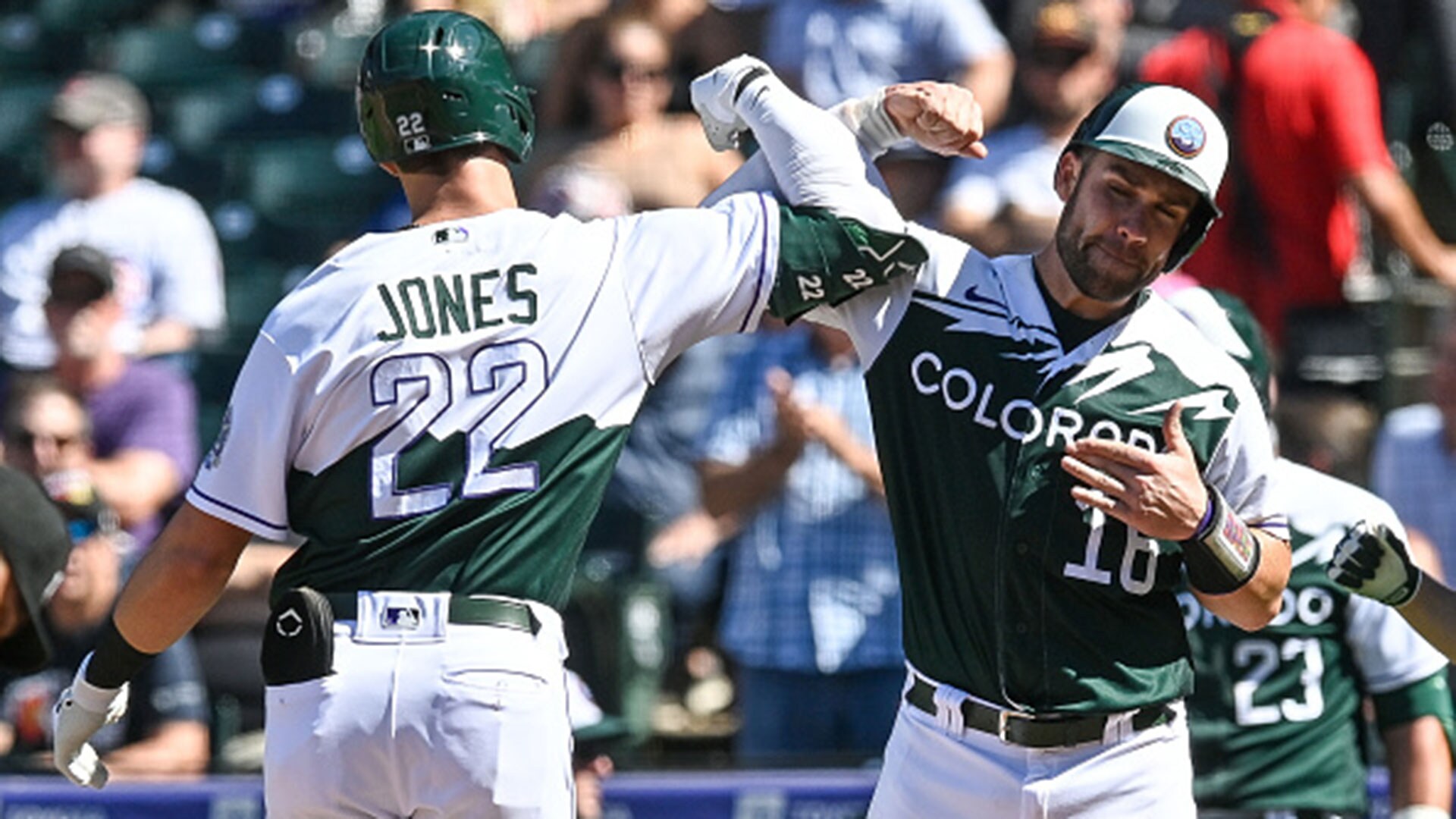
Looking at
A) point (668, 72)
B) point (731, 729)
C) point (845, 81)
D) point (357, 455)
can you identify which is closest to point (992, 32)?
point (845, 81)

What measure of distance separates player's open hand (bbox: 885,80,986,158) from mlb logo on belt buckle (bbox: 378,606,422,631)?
1.33 meters

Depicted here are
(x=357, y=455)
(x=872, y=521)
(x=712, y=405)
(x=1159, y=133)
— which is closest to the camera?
(x=357, y=455)

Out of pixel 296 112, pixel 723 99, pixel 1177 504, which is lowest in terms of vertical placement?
pixel 1177 504

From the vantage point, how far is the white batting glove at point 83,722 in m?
4.43

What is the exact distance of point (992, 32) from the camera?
855cm

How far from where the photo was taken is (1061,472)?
4492mm

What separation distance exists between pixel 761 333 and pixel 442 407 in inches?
145

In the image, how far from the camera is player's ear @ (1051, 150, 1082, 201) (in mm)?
4590

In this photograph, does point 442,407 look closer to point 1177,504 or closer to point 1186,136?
point 1177,504

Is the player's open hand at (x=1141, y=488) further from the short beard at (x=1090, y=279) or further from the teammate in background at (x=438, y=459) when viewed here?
the teammate in background at (x=438, y=459)

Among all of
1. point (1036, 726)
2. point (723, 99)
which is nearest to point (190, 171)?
point (723, 99)

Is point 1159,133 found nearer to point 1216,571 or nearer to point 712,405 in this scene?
point 1216,571

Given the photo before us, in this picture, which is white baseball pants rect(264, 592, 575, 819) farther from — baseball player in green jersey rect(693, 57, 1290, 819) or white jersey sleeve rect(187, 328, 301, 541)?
baseball player in green jersey rect(693, 57, 1290, 819)

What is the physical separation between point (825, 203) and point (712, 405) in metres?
3.56
